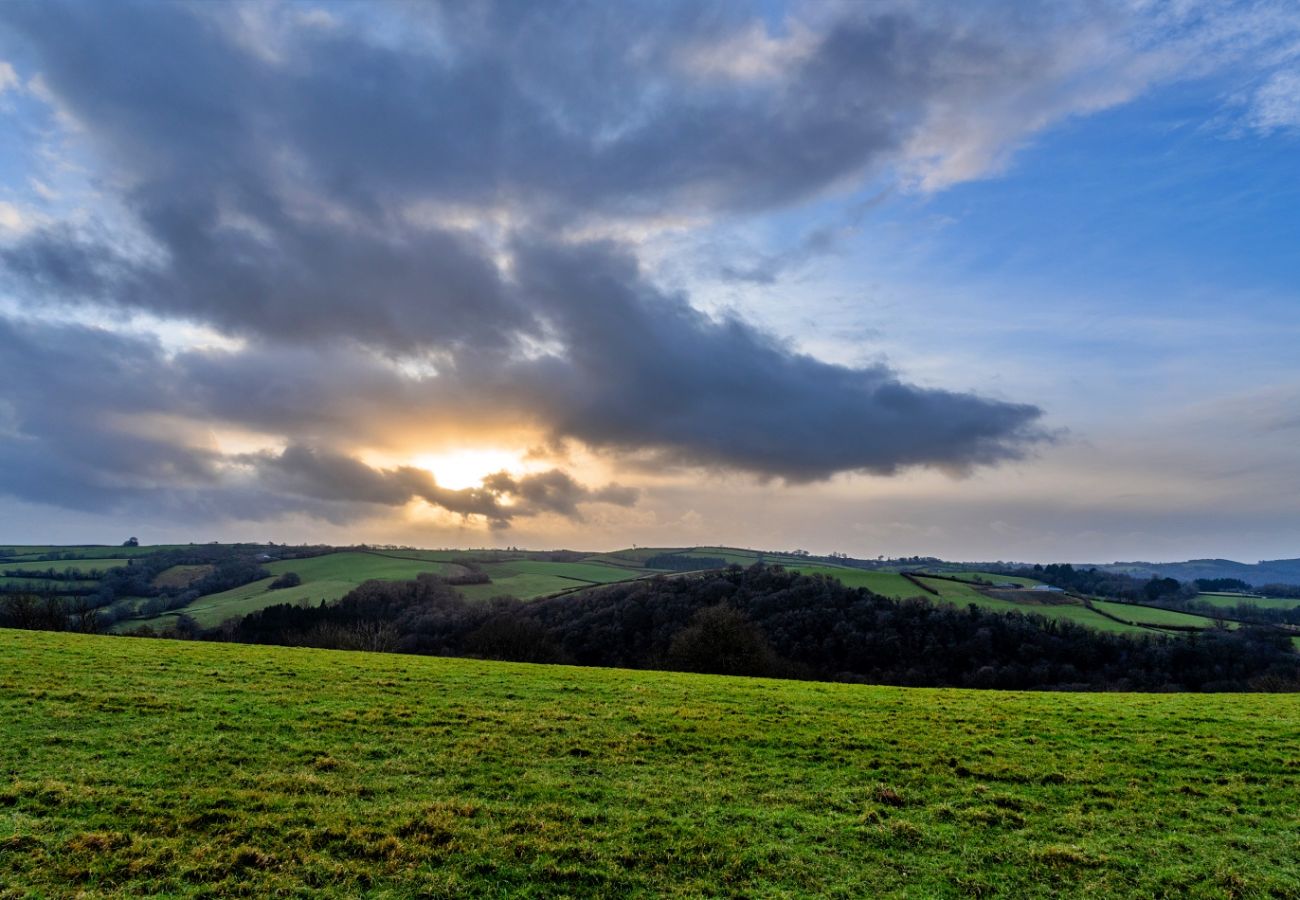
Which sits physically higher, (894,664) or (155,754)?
(155,754)

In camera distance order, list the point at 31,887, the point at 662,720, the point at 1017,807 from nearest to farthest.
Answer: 1. the point at 31,887
2. the point at 1017,807
3. the point at 662,720

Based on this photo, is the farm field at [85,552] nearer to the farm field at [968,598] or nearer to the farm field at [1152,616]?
the farm field at [968,598]

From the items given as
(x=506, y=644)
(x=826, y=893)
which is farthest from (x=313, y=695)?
(x=506, y=644)

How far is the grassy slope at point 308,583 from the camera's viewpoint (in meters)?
117

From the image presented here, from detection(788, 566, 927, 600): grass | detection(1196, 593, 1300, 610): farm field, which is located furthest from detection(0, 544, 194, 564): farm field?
detection(1196, 593, 1300, 610): farm field

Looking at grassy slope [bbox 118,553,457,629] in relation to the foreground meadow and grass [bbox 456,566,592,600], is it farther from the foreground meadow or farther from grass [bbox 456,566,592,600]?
the foreground meadow

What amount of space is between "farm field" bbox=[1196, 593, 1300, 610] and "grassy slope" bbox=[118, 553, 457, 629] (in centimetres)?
17476

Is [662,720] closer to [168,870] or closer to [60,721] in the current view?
[168,870]

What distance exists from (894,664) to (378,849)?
3546 inches

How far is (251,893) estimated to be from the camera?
10508 millimetres

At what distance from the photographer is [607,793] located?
1547 centimetres

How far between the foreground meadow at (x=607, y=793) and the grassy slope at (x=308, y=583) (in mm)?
106323

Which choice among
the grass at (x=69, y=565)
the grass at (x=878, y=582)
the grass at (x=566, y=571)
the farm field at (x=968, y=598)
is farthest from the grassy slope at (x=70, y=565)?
the farm field at (x=968, y=598)

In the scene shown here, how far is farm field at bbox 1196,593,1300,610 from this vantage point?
407 feet
